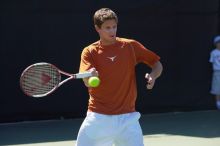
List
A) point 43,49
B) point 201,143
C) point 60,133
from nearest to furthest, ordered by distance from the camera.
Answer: point 201,143
point 60,133
point 43,49

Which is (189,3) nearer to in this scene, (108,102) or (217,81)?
(217,81)

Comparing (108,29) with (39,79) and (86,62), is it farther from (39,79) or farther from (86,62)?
(39,79)

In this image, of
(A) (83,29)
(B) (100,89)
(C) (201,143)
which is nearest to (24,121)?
(A) (83,29)

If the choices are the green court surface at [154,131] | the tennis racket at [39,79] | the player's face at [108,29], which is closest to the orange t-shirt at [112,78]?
the player's face at [108,29]

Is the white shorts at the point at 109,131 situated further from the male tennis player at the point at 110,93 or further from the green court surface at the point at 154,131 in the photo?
the green court surface at the point at 154,131

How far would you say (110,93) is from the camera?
4.41 metres

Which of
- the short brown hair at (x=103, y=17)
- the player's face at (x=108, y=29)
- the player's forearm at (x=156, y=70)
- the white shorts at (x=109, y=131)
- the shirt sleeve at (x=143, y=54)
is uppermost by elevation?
the short brown hair at (x=103, y=17)

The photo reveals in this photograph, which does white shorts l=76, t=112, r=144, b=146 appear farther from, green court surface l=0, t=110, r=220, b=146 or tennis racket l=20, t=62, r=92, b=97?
green court surface l=0, t=110, r=220, b=146

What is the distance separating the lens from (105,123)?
4375 mm

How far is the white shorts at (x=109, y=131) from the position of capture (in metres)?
4.36

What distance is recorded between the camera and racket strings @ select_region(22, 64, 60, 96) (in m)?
4.44

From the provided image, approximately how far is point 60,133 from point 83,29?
1550 millimetres

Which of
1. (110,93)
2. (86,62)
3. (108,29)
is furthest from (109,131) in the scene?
(108,29)

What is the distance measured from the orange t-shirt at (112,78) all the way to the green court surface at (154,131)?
241 centimetres
